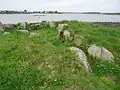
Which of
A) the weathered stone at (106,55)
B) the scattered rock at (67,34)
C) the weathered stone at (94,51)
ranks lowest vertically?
the weathered stone at (106,55)

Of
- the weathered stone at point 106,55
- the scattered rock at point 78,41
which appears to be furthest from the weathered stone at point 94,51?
the scattered rock at point 78,41

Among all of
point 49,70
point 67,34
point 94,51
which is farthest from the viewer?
Result: point 67,34

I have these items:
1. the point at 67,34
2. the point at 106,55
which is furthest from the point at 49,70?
the point at 67,34

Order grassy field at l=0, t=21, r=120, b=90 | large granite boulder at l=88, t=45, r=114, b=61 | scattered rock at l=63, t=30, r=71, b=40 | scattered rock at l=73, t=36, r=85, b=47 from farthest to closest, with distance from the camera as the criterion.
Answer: scattered rock at l=63, t=30, r=71, b=40, scattered rock at l=73, t=36, r=85, b=47, large granite boulder at l=88, t=45, r=114, b=61, grassy field at l=0, t=21, r=120, b=90

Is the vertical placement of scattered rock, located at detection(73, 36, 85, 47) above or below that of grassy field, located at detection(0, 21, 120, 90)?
above

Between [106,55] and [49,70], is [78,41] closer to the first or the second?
[106,55]

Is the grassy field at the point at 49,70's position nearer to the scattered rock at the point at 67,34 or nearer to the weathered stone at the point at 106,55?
the weathered stone at the point at 106,55

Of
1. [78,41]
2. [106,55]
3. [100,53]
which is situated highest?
[78,41]

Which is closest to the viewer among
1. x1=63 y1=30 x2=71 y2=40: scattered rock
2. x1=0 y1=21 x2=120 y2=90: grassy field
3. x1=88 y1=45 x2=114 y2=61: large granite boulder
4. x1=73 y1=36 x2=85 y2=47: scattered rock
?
x1=0 y1=21 x2=120 y2=90: grassy field

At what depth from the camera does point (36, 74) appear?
1197 centimetres

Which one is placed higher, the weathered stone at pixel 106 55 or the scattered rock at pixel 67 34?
the scattered rock at pixel 67 34

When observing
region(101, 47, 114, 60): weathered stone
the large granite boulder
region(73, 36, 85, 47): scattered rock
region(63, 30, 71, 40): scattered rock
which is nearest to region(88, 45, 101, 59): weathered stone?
the large granite boulder

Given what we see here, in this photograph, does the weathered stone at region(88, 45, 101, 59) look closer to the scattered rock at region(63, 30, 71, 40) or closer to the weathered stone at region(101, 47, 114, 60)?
the weathered stone at region(101, 47, 114, 60)

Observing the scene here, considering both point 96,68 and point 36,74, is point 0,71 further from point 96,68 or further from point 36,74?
point 96,68
